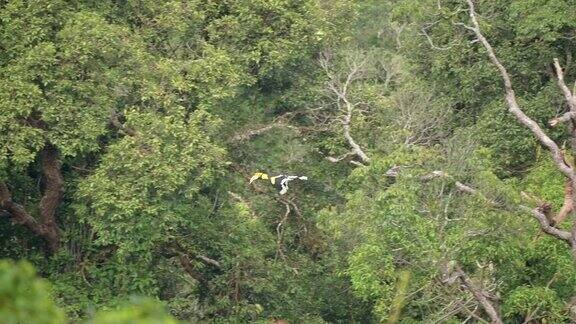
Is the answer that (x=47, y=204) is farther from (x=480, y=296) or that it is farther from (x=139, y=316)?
(x=139, y=316)

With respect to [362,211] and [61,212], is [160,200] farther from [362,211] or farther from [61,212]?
[362,211]

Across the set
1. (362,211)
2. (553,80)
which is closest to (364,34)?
(553,80)

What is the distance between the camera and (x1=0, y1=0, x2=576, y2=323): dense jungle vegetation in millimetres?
8992

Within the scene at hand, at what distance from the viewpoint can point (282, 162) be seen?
38.1ft

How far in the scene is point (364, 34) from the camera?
20828 mm

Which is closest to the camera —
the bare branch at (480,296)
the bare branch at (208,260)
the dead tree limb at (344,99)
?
the bare branch at (480,296)

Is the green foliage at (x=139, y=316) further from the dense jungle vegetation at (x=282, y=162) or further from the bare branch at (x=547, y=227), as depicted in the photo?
the bare branch at (x=547, y=227)

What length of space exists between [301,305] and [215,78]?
281cm

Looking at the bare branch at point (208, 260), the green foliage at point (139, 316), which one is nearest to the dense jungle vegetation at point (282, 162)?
the bare branch at point (208, 260)

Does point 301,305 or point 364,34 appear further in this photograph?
point 364,34

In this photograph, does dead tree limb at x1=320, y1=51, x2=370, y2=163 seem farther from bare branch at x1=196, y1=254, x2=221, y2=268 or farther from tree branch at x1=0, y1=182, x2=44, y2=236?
tree branch at x1=0, y1=182, x2=44, y2=236

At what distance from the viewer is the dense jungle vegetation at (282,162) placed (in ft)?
29.5

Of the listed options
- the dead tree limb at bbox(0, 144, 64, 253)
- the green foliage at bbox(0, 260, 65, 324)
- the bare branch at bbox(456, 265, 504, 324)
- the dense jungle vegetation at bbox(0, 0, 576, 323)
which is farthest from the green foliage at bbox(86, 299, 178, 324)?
the dead tree limb at bbox(0, 144, 64, 253)

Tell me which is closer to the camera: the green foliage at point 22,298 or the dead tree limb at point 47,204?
the green foliage at point 22,298
